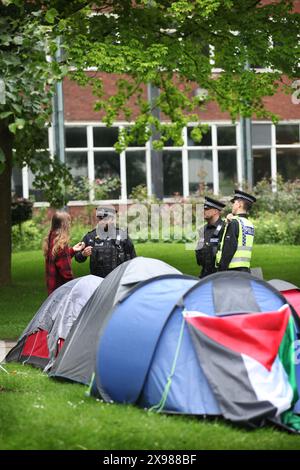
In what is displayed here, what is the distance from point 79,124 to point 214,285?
75.8 feet

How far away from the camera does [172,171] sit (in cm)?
3259

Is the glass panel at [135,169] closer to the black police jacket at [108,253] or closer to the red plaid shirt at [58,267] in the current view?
the red plaid shirt at [58,267]

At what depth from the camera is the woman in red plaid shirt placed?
44.3 feet

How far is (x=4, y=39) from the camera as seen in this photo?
10.7 m

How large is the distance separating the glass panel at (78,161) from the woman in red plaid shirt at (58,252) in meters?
18.1

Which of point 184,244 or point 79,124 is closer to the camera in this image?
point 184,244

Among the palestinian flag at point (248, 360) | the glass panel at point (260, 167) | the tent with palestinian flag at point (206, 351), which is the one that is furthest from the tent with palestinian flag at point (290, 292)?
the glass panel at point (260, 167)

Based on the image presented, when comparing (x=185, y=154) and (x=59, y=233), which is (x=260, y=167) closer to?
(x=185, y=154)

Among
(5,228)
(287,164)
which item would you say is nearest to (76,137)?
(287,164)

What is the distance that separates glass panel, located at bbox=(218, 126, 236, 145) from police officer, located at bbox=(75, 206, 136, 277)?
2016 cm

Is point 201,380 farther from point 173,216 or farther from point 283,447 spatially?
point 173,216

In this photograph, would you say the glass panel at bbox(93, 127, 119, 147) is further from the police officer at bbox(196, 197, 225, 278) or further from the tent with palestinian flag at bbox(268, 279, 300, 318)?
the tent with palestinian flag at bbox(268, 279, 300, 318)

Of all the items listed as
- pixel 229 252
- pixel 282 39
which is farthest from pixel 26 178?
pixel 229 252

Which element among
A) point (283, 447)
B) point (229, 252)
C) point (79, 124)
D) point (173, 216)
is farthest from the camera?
point (79, 124)
